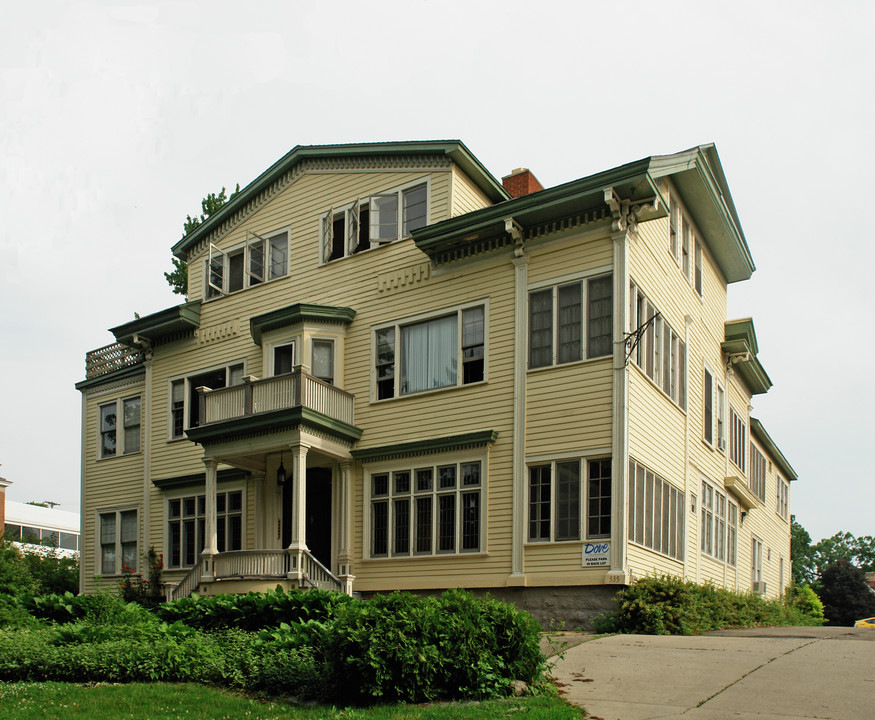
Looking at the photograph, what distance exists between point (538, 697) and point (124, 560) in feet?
66.3

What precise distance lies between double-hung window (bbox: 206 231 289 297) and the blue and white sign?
11567mm

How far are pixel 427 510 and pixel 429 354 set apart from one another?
3.53 m

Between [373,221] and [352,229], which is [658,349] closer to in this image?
[373,221]

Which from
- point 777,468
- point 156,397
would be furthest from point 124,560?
point 777,468

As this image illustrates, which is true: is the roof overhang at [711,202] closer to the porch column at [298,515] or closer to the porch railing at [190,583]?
the porch column at [298,515]

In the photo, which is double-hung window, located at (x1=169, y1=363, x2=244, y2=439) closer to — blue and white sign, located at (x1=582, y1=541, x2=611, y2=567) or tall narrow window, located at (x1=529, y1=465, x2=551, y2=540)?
tall narrow window, located at (x1=529, y1=465, x2=551, y2=540)

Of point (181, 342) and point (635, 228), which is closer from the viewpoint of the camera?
point (635, 228)

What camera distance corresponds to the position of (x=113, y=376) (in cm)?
2956

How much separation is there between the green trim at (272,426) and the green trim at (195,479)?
210 cm

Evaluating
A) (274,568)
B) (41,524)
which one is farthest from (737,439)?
(41,524)

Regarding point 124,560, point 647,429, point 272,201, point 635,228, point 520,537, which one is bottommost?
point 124,560

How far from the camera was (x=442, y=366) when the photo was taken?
2166 cm

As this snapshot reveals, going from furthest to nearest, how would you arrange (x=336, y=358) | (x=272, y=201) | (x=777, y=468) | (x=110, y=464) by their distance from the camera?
(x=777, y=468) → (x=110, y=464) → (x=272, y=201) → (x=336, y=358)

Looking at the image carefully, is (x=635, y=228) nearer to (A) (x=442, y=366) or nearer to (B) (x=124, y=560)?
(A) (x=442, y=366)
